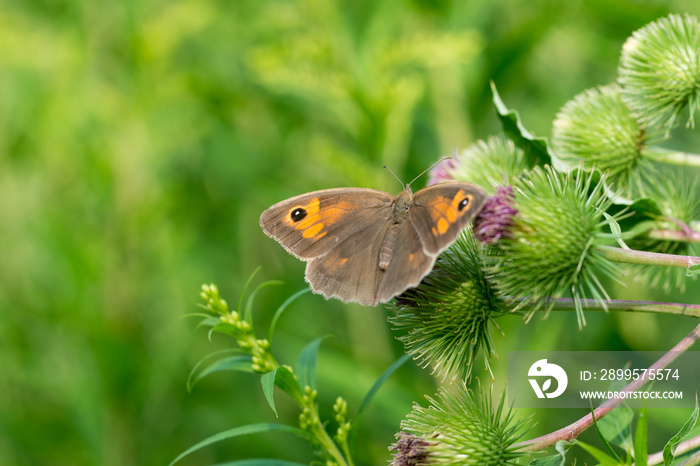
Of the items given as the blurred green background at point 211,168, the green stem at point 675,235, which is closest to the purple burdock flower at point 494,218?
the green stem at point 675,235

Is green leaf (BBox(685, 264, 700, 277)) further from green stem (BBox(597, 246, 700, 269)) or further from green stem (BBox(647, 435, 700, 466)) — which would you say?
green stem (BBox(647, 435, 700, 466))

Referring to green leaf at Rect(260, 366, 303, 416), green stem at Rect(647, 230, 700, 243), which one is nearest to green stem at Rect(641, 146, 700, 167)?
green stem at Rect(647, 230, 700, 243)

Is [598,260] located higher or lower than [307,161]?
lower

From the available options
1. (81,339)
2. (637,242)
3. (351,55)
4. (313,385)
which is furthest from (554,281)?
(81,339)

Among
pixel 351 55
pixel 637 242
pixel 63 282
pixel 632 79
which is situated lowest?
pixel 63 282

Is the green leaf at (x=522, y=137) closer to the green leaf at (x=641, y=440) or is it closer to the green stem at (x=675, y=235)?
the green stem at (x=675, y=235)

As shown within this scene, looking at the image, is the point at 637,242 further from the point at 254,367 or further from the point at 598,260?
the point at 254,367
